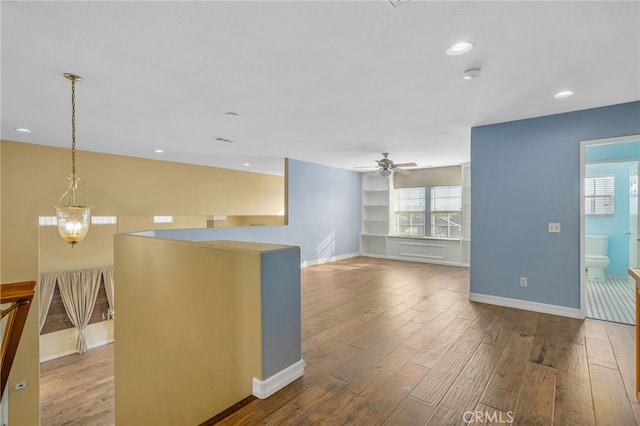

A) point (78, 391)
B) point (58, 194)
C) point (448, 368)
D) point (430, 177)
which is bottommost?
point (78, 391)

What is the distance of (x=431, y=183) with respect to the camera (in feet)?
26.2

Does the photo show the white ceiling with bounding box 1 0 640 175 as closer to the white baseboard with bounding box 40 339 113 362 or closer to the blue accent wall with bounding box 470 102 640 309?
the blue accent wall with bounding box 470 102 640 309

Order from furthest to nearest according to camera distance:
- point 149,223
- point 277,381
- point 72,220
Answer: point 149,223 < point 72,220 < point 277,381

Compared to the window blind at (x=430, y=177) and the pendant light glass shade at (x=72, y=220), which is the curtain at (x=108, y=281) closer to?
the pendant light glass shade at (x=72, y=220)

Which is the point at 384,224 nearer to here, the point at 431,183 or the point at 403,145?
Result: the point at 431,183

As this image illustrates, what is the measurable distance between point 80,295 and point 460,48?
7582 mm

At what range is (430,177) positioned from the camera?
26.3ft

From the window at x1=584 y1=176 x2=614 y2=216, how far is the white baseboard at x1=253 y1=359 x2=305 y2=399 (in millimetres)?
6784

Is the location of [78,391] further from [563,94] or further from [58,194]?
[563,94]

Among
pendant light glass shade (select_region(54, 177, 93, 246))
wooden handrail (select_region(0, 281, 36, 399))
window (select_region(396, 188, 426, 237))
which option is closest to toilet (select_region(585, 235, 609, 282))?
window (select_region(396, 188, 426, 237))

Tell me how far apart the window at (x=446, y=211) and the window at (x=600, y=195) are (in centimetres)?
246

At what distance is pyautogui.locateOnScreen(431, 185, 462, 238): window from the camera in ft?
25.4

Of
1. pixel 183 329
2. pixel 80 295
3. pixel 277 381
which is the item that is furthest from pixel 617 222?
pixel 80 295

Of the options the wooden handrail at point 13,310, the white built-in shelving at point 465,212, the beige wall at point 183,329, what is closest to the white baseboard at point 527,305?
the white built-in shelving at point 465,212
